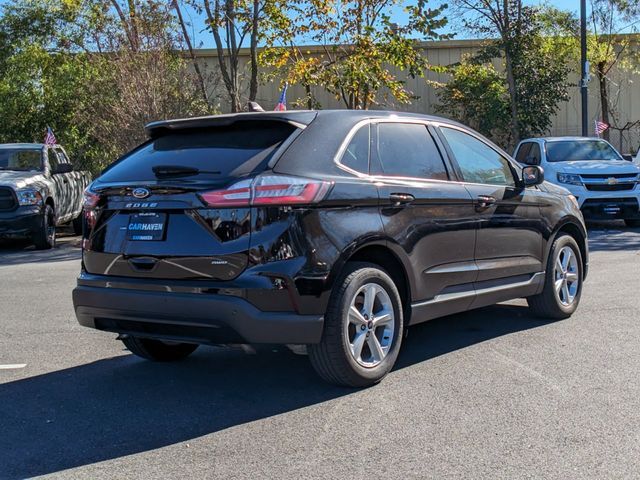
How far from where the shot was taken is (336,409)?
14.5 feet

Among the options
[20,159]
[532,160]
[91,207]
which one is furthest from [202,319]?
[532,160]

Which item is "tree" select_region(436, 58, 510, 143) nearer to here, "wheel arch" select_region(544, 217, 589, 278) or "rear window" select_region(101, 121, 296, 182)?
"wheel arch" select_region(544, 217, 589, 278)

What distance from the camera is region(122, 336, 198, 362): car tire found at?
5.43 meters

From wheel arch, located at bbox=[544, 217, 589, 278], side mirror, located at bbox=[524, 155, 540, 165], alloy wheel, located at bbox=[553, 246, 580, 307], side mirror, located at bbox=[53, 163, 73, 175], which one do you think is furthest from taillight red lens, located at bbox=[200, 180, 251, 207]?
side mirror, located at bbox=[524, 155, 540, 165]

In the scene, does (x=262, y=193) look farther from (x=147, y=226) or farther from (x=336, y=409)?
(x=336, y=409)

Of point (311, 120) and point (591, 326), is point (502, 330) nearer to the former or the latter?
point (591, 326)

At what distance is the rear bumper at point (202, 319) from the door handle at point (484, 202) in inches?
77.6

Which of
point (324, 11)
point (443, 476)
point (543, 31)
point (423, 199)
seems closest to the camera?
point (443, 476)

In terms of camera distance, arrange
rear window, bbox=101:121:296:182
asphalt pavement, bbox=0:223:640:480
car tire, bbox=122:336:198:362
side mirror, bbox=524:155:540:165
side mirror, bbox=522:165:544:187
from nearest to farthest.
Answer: asphalt pavement, bbox=0:223:640:480
rear window, bbox=101:121:296:182
car tire, bbox=122:336:198:362
side mirror, bbox=522:165:544:187
side mirror, bbox=524:155:540:165

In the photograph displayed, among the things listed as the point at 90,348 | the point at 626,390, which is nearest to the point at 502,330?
the point at 626,390

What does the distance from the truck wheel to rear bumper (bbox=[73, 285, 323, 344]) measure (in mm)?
9556

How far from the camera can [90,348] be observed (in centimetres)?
609

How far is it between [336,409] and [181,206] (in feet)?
5.10

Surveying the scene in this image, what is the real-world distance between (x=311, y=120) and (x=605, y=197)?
1123cm
